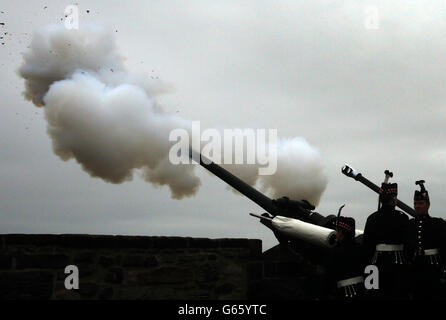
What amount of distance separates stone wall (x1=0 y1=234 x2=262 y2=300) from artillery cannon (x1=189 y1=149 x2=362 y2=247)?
48 centimetres

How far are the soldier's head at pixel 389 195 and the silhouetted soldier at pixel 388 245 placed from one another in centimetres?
3

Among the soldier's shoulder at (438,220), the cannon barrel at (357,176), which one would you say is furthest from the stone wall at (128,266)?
the soldier's shoulder at (438,220)

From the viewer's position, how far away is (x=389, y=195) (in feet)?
21.2

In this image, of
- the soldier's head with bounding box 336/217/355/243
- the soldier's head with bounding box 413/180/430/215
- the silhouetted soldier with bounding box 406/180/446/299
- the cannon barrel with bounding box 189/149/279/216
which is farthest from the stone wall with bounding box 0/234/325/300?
the soldier's head with bounding box 336/217/355/243

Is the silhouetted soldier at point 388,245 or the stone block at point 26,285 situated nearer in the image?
the silhouetted soldier at point 388,245

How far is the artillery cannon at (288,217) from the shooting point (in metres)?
6.98

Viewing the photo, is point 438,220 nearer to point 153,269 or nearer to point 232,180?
point 232,180

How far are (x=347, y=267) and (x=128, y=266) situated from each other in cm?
285

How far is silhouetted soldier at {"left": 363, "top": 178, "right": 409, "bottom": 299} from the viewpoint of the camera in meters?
6.22

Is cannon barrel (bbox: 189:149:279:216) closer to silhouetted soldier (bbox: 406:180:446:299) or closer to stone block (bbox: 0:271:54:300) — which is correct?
silhouetted soldier (bbox: 406:180:446:299)

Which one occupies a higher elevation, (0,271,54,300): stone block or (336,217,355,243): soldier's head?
(336,217,355,243): soldier's head

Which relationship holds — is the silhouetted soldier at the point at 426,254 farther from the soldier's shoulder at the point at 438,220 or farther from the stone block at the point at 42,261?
the stone block at the point at 42,261
